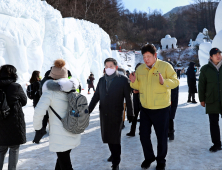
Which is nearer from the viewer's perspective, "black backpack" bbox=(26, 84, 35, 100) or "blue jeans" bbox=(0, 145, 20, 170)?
"blue jeans" bbox=(0, 145, 20, 170)

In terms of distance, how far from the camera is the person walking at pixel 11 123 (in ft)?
7.98

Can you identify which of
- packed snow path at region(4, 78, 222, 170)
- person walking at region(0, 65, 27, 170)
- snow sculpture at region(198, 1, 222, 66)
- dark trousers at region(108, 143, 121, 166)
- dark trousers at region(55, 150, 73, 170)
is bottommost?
packed snow path at region(4, 78, 222, 170)

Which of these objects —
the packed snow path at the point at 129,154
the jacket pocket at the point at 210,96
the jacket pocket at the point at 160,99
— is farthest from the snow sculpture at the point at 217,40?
the jacket pocket at the point at 160,99

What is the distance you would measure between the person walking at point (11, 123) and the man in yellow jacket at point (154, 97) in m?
1.46

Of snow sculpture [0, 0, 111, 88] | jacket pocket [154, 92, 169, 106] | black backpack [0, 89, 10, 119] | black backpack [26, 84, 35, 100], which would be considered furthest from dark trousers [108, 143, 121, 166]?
snow sculpture [0, 0, 111, 88]

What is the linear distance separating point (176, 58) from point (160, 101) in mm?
42391

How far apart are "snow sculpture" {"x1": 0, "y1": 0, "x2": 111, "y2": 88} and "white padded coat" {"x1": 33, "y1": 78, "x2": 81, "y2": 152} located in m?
6.59

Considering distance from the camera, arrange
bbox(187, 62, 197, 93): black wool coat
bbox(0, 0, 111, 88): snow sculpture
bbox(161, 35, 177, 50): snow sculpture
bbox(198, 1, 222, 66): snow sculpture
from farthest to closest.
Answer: bbox(161, 35, 177, 50): snow sculpture → bbox(0, 0, 111, 88): snow sculpture → bbox(187, 62, 197, 93): black wool coat → bbox(198, 1, 222, 66): snow sculpture

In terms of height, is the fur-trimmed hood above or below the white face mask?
below

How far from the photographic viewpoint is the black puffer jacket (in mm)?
2429

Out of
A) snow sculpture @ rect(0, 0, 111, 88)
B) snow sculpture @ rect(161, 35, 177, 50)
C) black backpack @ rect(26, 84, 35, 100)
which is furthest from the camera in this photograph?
snow sculpture @ rect(161, 35, 177, 50)

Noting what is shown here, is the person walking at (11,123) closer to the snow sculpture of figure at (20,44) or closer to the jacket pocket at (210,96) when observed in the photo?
the jacket pocket at (210,96)

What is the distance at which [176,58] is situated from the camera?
42719 mm

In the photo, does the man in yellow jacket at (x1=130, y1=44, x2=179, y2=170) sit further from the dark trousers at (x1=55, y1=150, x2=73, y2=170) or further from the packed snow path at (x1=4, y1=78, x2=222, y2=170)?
the dark trousers at (x1=55, y1=150, x2=73, y2=170)
